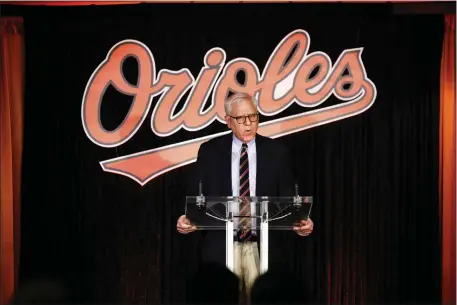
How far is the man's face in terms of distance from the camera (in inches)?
205

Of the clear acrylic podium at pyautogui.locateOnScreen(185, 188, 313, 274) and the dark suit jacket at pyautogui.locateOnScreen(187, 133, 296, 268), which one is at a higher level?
the dark suit jacket at pyautogui.locateOnScreen(187, 133, 296, 268)

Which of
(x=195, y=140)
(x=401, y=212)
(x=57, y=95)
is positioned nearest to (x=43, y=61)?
(x=57, y=95)

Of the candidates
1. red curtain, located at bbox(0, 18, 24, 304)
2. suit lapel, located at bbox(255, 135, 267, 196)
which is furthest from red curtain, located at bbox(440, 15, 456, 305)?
red curtain, located at bbox(0, 18, 24, 304)

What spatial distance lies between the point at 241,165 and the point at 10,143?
222cm

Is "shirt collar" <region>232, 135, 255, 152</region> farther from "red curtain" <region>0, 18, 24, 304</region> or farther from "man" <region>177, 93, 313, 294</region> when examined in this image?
"red curtain" <region>0, 18, 24, 304</region>

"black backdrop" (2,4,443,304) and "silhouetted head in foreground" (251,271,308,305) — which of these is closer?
"silhouetted head in foreground" (251,271,308,305)

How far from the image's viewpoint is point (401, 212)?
238 inches

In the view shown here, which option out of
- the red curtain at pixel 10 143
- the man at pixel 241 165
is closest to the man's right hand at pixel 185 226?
the man at pixel 241 165

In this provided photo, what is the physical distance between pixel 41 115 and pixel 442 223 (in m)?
3.64

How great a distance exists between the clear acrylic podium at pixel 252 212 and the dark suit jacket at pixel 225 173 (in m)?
0.77

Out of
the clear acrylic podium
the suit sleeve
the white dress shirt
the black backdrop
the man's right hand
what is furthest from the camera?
the black backdrop

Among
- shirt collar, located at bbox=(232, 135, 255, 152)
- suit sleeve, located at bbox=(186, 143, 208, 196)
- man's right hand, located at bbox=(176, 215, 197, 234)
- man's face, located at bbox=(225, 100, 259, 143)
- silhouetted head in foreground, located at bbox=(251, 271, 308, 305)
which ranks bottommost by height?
silhouetted head in foreground, located at bbox=(251, 271, 308, 305)

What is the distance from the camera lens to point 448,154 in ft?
19.9

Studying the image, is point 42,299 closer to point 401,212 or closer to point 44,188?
point 44,188
